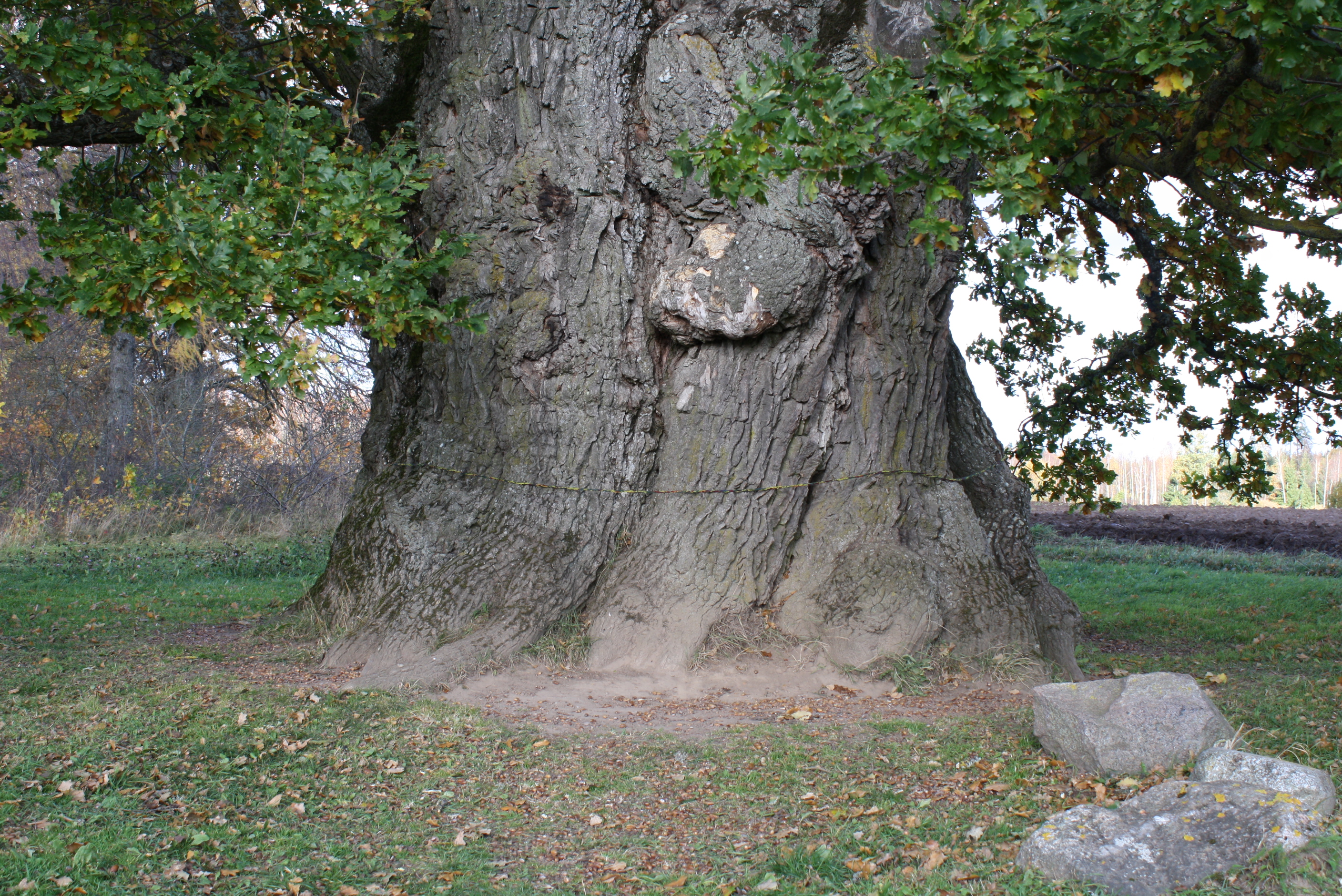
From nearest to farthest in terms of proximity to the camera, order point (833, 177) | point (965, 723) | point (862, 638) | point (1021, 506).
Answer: point (833, 177), point (965, 723), point (862, 638), point (1021, 506)

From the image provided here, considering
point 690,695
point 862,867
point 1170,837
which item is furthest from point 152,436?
point 1170,837

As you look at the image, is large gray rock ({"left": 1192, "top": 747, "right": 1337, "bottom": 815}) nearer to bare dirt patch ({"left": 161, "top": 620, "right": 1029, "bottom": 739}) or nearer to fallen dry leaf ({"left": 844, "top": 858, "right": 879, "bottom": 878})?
fallen dry leaf ({"left": 844, "top": 858, "right": 879, "bottom": 878})

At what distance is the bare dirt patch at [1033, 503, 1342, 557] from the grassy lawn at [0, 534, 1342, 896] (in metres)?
11.0

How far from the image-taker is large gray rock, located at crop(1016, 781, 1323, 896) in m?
2.81

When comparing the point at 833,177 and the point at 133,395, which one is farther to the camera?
the point at 133,395

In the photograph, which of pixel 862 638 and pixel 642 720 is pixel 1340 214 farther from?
pixel 642 720

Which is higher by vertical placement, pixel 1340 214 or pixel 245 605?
pixel 1340 214

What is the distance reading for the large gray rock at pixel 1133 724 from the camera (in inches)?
145

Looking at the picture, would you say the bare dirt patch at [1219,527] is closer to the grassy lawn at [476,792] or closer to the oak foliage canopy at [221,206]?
the grassy lawn at [476,792]

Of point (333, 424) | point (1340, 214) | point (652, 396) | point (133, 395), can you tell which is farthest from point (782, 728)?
point (133, 395)

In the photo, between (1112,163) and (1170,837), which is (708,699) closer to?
(1170,837)

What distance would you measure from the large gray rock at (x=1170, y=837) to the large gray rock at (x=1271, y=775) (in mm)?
82

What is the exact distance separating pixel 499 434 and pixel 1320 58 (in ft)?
14.9

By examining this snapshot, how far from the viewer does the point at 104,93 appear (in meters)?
4.80
